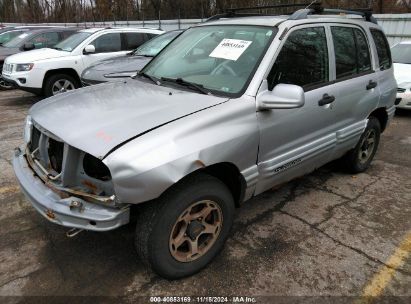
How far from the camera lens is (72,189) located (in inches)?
96.7

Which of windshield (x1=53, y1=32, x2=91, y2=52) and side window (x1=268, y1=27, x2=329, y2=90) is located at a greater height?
side window (x1=268, y1=27, x2=329, y2=90)

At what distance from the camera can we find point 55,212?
2.39 metres

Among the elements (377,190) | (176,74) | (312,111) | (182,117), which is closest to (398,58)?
(377,190)

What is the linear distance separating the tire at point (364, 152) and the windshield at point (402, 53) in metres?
4.86

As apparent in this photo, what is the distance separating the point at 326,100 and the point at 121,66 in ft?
14.9

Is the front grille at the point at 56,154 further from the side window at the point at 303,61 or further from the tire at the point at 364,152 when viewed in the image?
the tire at the point at 364,152

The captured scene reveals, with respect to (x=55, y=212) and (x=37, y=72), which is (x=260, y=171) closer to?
(x=55, y=212)

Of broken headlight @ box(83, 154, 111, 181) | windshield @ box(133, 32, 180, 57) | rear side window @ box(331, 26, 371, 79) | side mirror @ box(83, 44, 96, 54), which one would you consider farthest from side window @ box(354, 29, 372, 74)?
side mirror @ box(83, 44, 96, 54)

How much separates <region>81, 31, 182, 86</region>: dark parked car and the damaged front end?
3612 millimetres

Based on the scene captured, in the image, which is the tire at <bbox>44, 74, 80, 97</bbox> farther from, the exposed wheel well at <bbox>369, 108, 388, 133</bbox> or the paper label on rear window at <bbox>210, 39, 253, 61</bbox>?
the exposed wheel well at <bbox>369, 108, 388, 133</bbox>

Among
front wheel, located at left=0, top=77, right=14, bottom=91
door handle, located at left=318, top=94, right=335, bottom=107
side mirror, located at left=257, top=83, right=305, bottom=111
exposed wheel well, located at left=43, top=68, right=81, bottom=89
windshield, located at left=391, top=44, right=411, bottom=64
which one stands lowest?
front wheel, located at left=0, top=77, right=14, bottom=91

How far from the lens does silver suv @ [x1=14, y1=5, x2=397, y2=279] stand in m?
2.31

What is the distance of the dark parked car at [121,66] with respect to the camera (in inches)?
258

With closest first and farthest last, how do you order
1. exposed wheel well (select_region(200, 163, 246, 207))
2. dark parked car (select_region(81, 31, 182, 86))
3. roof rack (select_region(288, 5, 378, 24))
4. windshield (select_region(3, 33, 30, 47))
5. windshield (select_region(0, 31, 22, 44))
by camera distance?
exposed wheel well (select_region(200, 163, 246, 207))
roof rack (select_region(288, 5, 378, 24))
dark parked car (select_region(81, 31, 182, 86))
windshield (select_region(3, 33, 30, 47))
windshield (select_region(0, 31, 22, 44))
